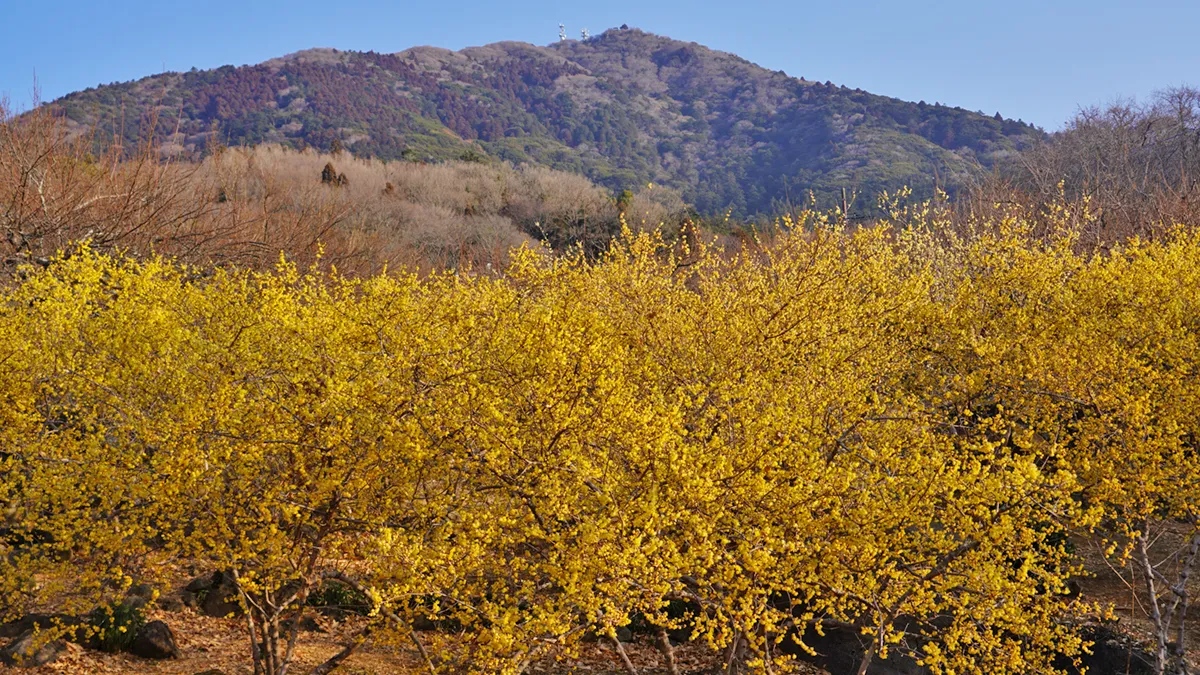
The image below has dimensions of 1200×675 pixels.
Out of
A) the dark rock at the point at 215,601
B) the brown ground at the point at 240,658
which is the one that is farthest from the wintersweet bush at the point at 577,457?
the dark rock at the point at 215,601

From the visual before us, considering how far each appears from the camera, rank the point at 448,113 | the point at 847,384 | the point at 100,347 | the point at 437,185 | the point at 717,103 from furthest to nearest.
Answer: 1. the point at 717,103
2. the point at 448,113
3. the point at 437,185
4. the point at 100,347
5. the point at 847,384

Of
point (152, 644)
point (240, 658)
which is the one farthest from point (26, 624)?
point (240, 658)

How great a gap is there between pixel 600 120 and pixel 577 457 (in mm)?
114956

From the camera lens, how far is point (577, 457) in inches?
192

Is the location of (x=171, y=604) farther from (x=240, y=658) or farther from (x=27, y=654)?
(x=27, y=654)

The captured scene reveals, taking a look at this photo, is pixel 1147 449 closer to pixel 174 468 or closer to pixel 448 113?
pixel 174 468

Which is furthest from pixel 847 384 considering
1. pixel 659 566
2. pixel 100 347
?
pixel 100 347


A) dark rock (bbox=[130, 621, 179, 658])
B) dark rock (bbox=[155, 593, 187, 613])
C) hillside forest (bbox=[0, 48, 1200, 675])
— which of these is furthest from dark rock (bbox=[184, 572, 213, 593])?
dark rock (bbox=[130, 621, 179, 658])

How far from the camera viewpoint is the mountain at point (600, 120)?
73375 millimetres

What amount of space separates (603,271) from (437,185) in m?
36.7

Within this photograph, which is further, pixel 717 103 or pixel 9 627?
pixel 717 103

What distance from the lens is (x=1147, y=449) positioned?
6.80 m

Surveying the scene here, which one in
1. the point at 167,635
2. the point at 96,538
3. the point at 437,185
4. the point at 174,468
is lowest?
the point at 167,635

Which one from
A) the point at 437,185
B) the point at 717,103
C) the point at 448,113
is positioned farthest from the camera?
the point at 717,103
